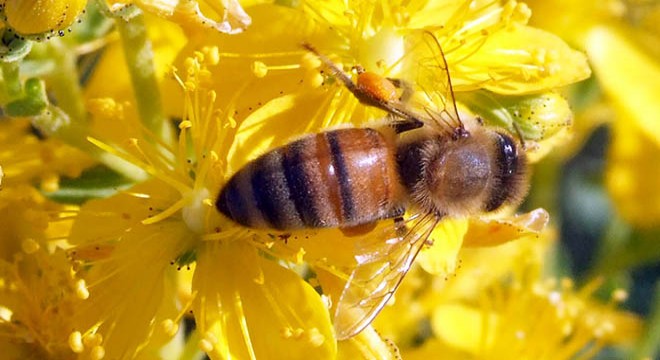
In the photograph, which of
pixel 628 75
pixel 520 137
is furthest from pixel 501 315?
pixel 628 75

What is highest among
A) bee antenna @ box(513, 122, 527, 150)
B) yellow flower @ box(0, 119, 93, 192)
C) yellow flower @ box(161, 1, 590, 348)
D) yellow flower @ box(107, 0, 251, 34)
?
yellow flower @ box(107, 0, 251, 34)

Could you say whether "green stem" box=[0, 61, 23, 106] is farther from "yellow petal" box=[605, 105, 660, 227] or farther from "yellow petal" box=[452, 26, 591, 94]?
"yellow petal" box=[605, 105, 660, 227]

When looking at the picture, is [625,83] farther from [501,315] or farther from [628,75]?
[501,315]

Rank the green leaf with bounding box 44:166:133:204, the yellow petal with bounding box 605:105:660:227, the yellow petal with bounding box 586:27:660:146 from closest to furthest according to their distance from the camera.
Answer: the green leaf with bounding box 44:166:133:204 → the yellow petal with bounding box 605:105:660:227 → the yellow petal with bounding box 586:27:660:146

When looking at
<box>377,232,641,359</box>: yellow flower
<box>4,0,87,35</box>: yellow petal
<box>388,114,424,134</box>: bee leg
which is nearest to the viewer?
<box>4,0,87,35</box>: yellow petal

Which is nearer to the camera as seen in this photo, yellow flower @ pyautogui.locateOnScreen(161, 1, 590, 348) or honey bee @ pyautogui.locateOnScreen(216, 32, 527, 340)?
honey bee @ pyautogui.locateOnScreen(216, 32, 527, 340)

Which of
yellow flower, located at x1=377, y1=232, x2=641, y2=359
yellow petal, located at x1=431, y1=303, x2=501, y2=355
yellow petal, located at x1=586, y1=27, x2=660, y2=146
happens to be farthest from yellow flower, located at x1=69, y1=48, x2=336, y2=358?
yellow petal, located at x1=586, y1=27, x2=660, y2=146

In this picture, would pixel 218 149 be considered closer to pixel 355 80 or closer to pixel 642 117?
pixel 355 80

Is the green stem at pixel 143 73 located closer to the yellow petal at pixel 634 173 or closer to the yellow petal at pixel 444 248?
the yellow petal at pixel 444 248
